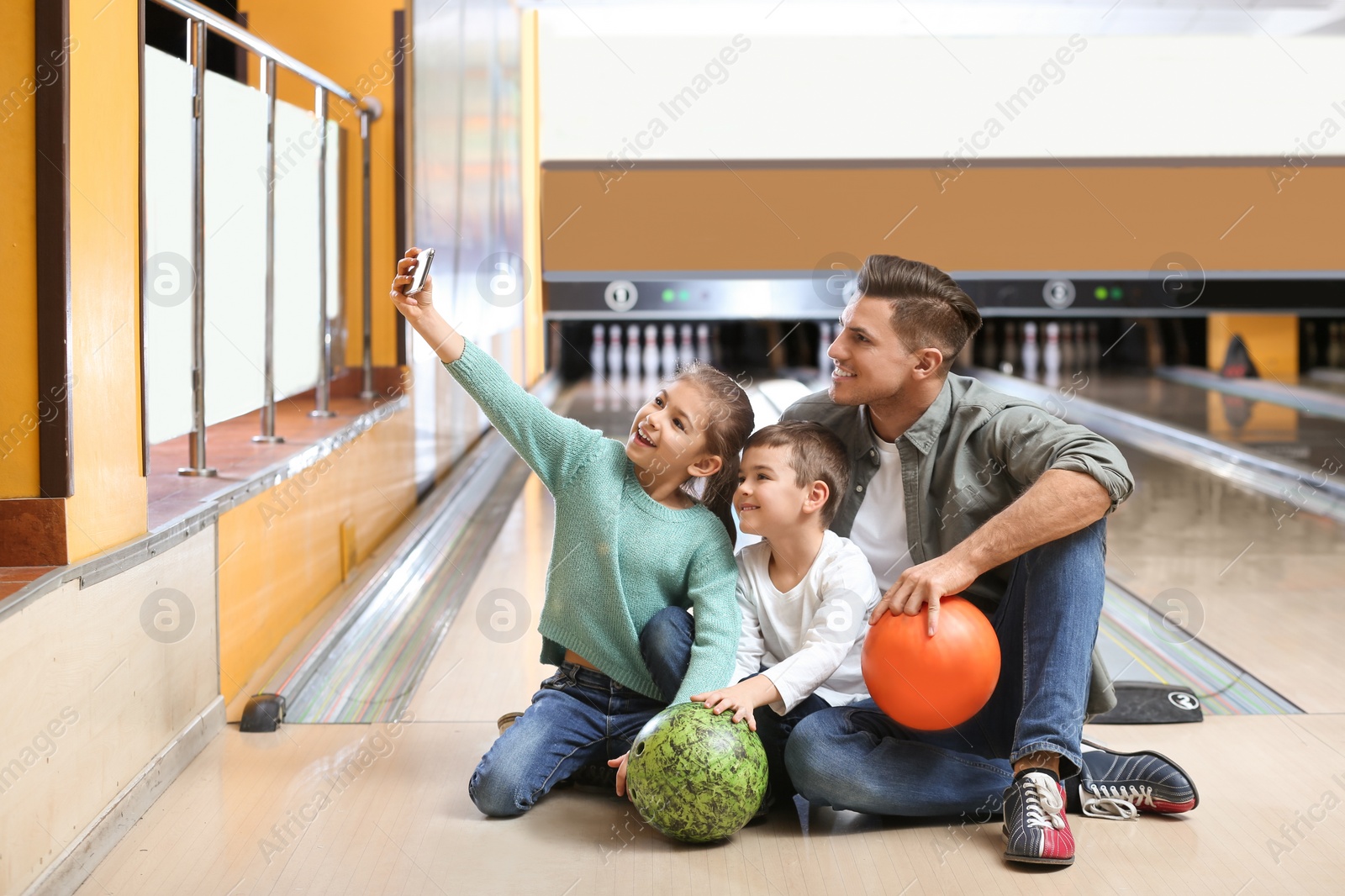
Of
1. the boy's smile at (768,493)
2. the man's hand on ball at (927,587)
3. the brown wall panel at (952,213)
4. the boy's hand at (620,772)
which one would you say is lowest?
the boy's hand at (620,772)

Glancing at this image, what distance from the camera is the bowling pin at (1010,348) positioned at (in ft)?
22.4

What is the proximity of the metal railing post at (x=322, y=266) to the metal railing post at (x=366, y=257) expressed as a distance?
32 centimetres

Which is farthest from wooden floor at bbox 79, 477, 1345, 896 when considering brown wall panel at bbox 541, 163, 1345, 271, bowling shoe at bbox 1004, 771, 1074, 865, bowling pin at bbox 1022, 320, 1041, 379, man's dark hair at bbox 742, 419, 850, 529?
bowling pin at bbox 1022, 320, 1041, 379

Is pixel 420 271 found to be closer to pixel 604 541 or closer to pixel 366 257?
pixel 604 541

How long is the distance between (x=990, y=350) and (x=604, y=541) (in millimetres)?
5584

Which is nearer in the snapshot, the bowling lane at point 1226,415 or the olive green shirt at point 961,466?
the olive green shirt at point 961,466

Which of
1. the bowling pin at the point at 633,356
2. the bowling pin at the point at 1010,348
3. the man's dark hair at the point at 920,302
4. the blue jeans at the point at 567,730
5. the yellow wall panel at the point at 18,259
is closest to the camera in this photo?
the yellow wall panel at the point at 18,259

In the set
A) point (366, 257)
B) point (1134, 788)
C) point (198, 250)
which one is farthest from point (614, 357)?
point (1134, 788)

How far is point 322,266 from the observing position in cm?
303

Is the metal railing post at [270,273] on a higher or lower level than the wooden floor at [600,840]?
higher

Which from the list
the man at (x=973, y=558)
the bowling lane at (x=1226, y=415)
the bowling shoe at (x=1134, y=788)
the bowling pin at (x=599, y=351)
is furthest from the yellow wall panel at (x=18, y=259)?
the bowling pin at (x=599, y=351)

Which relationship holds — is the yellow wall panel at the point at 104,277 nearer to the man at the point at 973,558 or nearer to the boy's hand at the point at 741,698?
the boy's hand at the point at 741,698

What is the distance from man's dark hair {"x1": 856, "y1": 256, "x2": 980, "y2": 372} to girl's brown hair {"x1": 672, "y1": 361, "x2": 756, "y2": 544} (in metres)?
0.25

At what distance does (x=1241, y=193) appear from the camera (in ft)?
18.2
